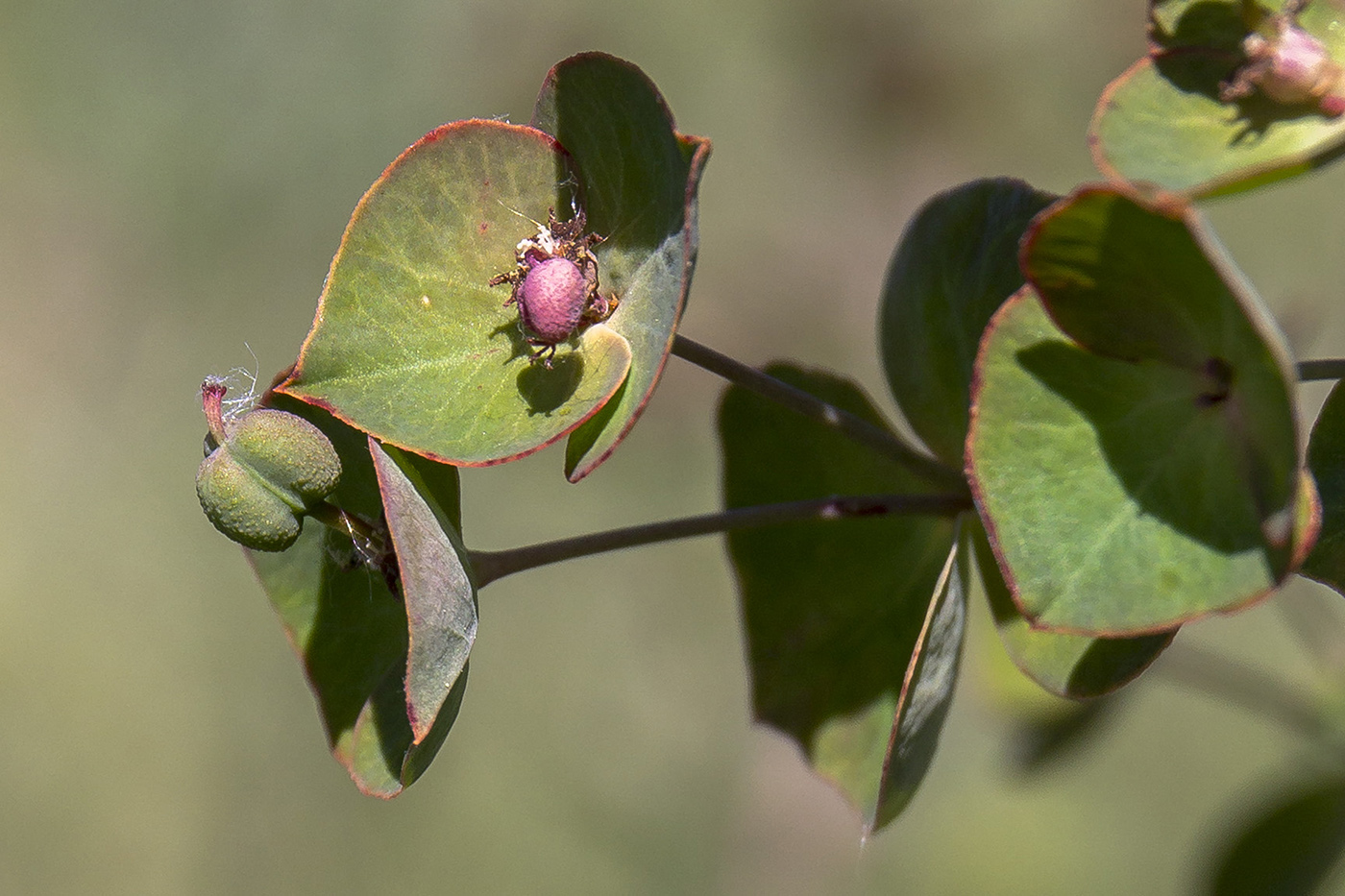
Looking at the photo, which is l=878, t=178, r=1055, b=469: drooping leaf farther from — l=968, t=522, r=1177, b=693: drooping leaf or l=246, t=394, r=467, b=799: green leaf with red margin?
l=246, t=394, r=467, b=799: green leaf with red margin

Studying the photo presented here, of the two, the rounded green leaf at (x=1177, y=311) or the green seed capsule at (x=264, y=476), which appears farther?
the green seed capsule at (x=264, y=476)

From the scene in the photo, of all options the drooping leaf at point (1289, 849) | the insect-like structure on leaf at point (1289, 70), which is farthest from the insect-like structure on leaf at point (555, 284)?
the drooping leaf at point (1289, 849)

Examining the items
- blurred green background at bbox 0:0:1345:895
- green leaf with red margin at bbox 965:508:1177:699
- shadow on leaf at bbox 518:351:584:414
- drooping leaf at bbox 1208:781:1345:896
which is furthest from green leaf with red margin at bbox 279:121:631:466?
blurred green background at bbox 0:0:1345:895

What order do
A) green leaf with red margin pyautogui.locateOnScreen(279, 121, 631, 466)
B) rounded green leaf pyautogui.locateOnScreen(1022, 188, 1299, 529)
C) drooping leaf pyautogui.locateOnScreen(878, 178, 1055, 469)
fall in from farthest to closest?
drooping leaf pyautogui.locateOnScreen(878, 178, 1055, 469), green leaf with red margin pyautogui.locateOnScreen(279, 121, 631, 466), rounded green leaf pyautogui.locateOnScreen(1022, 188, 1299, 529)

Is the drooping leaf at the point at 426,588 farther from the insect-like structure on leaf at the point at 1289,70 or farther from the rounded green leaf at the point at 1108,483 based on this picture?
the insect-like structure on leaf at the point at 1289,70

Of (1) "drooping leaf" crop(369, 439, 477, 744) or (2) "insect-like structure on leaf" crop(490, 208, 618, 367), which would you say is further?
(2) "insect-like structure on leaf" crop(490, 208, 618, 367)

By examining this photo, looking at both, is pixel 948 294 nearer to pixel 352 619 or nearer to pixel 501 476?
pixel 352 619

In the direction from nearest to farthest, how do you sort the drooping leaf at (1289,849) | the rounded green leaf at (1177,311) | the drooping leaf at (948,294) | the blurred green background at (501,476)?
1. the rounded green leaf at (1177,311)
2. the drooping leaf at (948,294)
3. the drooping leaf at (1289,849)
4. the blurred green background at (501,476)

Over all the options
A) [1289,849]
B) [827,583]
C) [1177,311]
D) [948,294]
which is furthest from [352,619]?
[1289,849]
